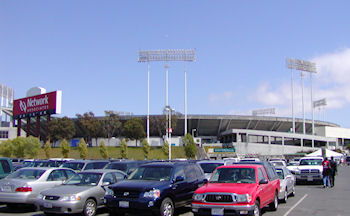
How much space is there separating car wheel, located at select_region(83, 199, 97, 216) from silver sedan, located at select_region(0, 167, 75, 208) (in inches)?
89.8

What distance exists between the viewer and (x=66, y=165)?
809 inches

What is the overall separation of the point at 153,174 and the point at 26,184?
4.47 m

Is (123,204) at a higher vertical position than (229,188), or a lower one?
lower

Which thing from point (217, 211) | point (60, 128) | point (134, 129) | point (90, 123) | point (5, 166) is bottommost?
point (217, 211)

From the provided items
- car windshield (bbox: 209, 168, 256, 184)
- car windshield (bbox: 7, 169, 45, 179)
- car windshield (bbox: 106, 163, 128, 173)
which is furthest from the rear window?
car windshield (bbox: 209, 168, 256, 184)

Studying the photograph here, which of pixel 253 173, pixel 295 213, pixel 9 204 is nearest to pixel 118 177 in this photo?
pixel 9 204

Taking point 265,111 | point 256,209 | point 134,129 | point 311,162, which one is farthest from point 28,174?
point 265,111

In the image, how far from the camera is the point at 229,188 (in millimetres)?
9672

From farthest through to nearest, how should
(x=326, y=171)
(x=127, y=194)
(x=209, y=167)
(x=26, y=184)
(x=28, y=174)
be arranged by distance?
(x=326, y=171) < (x=209, y=167) < (x=28, y=174) < (x=26, y=184) < (x=127, y=194)

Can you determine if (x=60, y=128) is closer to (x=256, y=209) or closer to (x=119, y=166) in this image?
(x=119, y=166)

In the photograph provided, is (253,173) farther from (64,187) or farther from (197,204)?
(64,187)

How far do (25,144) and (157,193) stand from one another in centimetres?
5250

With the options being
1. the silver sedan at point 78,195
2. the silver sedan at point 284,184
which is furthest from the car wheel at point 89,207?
the silver sedan at point 284,184

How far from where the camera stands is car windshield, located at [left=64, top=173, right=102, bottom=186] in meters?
11.9
